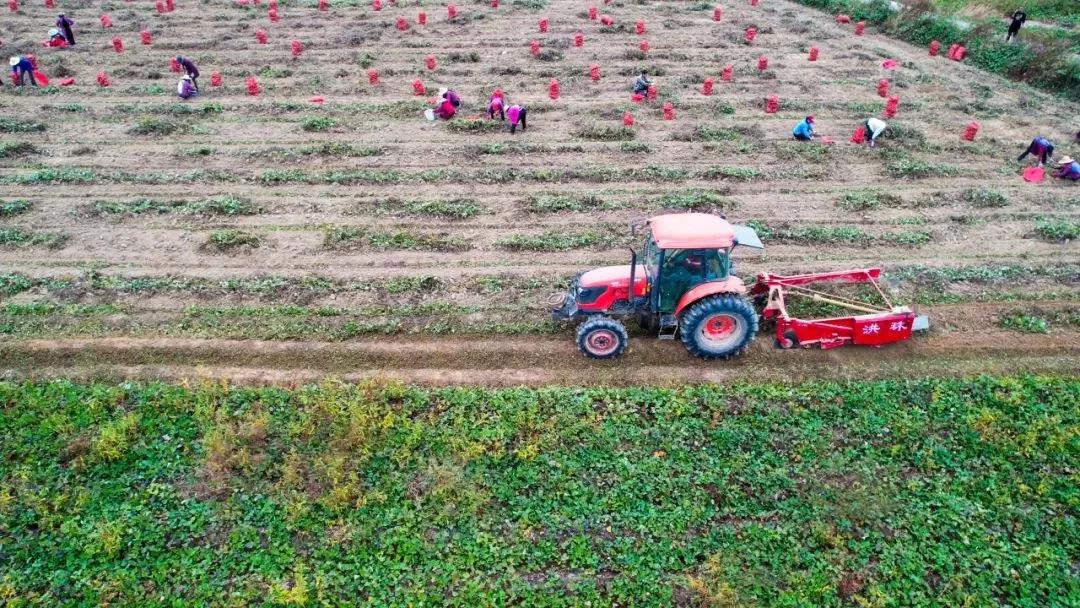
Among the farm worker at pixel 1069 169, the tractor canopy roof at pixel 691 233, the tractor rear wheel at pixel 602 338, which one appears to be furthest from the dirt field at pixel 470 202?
the tractor canopy roof at pixel 691 233

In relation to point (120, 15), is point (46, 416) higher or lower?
lower

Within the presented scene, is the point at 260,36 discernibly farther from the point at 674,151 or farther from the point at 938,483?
the point at 938,483

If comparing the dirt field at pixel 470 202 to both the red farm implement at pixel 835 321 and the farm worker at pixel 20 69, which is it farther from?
the farm worker at pixel 20 69

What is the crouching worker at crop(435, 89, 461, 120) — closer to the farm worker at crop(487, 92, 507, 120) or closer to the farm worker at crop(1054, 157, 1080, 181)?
the farm worker at crop(487, 92, 507, 120)

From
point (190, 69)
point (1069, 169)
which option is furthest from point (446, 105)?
point (1069, 169)

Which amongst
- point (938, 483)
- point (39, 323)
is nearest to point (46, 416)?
point (39, 323)

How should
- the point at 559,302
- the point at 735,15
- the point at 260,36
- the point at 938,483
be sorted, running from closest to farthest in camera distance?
the point at 938,483, the point at 559,302, the point at 260,36, the point at 735,15
